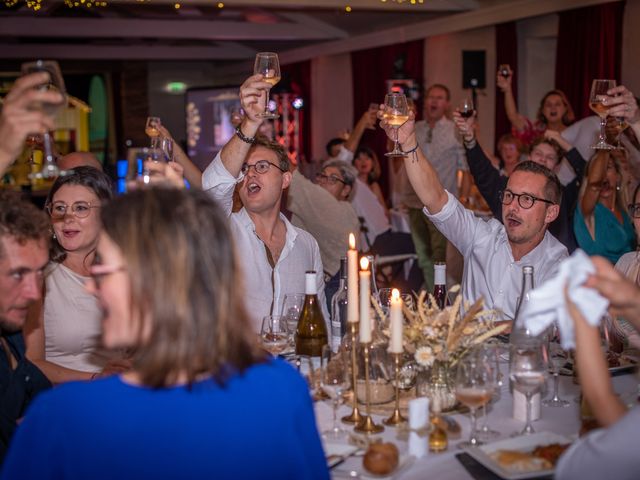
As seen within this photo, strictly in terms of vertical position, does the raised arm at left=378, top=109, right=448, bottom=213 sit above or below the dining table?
above

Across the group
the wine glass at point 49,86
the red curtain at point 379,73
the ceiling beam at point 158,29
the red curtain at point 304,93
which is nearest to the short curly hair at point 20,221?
the wine glass at point 49,86


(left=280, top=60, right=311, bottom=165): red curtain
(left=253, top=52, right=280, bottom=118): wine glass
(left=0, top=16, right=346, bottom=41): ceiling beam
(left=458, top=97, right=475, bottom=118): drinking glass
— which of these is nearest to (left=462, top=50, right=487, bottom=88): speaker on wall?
(left=0, top=16, right=346, bottom=41): ceiling beam

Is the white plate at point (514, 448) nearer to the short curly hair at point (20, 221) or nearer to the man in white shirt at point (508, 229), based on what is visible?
the short curly hair at point (20, 221)

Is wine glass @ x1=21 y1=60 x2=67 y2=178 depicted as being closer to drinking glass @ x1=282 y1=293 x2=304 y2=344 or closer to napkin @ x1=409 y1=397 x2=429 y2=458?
drinking glass @ x1=282 y1=293 x2=304 y2=344

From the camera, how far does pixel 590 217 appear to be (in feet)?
15.9

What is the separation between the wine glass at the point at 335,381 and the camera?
1997 millimetres

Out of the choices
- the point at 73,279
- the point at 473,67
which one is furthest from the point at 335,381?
the point at 473,67

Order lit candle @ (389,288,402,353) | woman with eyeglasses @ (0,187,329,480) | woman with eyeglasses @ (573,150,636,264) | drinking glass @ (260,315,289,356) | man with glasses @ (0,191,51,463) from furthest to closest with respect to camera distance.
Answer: woman with eyeglasses @ (573,150,636,264) < drinking glass @ (260,315,289,356) < lit candle @ (389,288,402,353) < man with glasses @ (0,191,51,463) < woman with eyeglasses @ (0,187,329,480)

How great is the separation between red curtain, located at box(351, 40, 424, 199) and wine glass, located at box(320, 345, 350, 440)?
29.8 ft

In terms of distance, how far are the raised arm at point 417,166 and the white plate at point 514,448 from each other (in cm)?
143

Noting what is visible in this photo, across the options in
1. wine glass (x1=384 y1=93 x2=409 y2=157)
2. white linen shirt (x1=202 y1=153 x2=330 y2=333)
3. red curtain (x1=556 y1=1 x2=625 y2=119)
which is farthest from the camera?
red curtain (x1=556 y1=1 x2=625 y2=119)

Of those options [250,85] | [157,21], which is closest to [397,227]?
[250,85]

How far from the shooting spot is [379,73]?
11859 mm

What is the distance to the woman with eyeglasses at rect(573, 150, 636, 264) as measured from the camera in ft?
15.7
